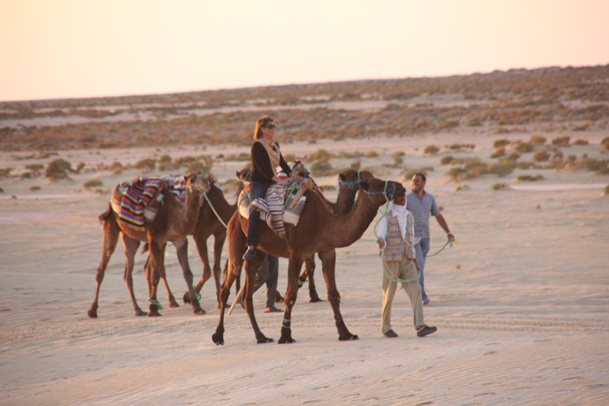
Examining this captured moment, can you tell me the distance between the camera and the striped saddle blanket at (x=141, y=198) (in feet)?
40.3

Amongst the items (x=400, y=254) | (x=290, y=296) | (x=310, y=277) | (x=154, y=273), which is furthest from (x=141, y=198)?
(x=400, y=254)

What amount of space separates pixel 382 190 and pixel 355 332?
6.86 ft

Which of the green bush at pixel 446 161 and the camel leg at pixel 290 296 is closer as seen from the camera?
the camel leg at pixel 290 296

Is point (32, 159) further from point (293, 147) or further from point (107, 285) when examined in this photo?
point (107, 285)

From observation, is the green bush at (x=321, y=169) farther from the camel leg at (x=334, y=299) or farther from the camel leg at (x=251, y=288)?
the camel leg at (x=334, y=299)

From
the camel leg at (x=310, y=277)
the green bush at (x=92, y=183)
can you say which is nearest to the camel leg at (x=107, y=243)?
the camel leg at (x=310, y=277)

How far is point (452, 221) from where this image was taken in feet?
69.4

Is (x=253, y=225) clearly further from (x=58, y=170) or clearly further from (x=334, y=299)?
(x=58, y=170)

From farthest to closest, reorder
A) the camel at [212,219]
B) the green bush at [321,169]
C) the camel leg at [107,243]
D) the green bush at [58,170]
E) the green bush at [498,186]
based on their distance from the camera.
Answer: the green bush at [58,170], the green bush at [321,169], the green bush at [498,186], the camel leg at [107,243], the camel at [212,219]

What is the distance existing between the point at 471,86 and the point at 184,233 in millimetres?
83179

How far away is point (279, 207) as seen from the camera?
9.23 metres

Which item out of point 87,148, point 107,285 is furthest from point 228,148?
point 107,285

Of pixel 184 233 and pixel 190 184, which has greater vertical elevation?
pixel 190 184

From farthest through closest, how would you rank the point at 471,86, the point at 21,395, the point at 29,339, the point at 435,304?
the point at 471,86 < the point at 435,304 < the point at 29,339 < the point at 21,395
